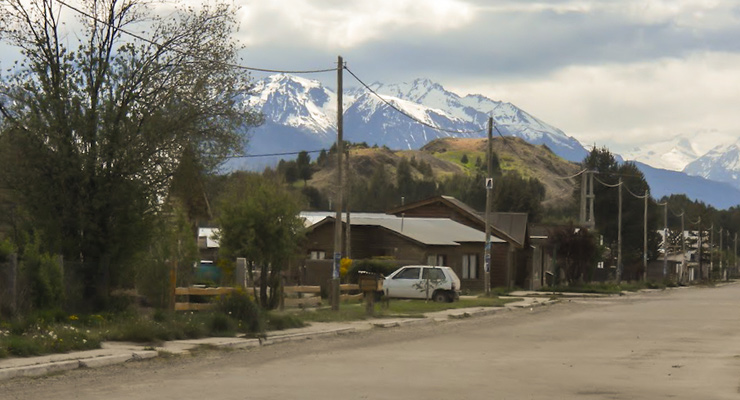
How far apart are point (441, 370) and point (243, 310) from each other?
8.94 m

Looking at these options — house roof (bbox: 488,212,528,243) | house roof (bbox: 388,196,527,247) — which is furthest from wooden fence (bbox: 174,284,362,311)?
house roof (bbox: 488,212,528,243)

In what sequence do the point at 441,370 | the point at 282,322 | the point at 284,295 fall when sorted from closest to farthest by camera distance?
the point at 441,370, the point at 282,322, the point at 284,295

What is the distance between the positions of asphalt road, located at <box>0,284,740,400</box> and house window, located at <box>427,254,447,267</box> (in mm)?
29612

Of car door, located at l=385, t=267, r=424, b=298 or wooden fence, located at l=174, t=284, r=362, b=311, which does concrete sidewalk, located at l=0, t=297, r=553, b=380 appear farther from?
car door, located at l=385, t=267, r=424, b=298

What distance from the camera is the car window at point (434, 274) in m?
45.2

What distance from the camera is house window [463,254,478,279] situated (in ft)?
209

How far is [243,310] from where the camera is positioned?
26.0 m

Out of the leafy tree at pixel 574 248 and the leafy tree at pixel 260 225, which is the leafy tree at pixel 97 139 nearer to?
the leafy tree at pixel 260 225

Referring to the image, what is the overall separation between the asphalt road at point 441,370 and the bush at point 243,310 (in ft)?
5.00

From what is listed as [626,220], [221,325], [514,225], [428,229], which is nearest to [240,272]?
[221,325]

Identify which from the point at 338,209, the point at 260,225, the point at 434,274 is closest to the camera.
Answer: the point at 260,225

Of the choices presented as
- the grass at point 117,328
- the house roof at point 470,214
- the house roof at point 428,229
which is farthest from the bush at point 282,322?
the house roof at point 470,214

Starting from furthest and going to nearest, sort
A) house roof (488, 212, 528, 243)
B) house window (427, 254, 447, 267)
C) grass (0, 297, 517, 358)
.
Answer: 1. house roof (488, 212, 528, 243)
2. house window (427, 254, 447, 267)
3. grass (0, 297, 517, 358)

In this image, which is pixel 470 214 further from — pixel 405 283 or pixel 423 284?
pixel 423 284
